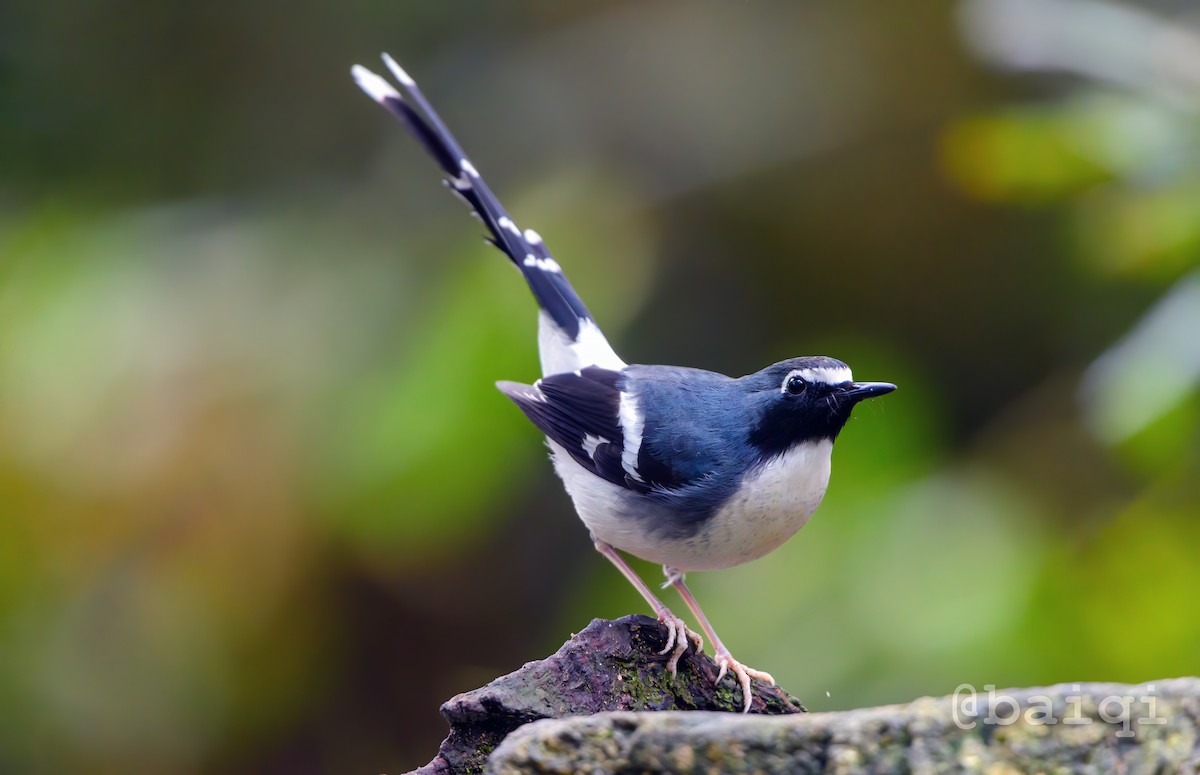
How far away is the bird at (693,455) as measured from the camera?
10.4 feet

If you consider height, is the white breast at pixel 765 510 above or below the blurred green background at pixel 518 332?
below

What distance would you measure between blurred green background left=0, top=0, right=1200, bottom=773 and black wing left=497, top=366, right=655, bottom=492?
1.61 meters

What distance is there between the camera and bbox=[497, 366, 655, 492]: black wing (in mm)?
3438

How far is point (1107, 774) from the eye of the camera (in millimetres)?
1814

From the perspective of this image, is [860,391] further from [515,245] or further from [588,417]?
[515,245]

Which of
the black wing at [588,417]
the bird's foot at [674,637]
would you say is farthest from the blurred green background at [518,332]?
the bird's foot at [674,637]

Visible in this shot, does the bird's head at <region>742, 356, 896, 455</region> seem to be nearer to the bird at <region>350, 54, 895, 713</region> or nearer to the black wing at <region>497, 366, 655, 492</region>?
the bird at <region>350, 54, 895, 713</region>

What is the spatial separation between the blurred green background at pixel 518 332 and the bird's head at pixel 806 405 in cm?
142

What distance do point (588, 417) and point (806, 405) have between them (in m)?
0.69

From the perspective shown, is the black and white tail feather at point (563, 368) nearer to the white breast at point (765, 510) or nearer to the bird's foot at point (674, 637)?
the white breast at point (765, 510)

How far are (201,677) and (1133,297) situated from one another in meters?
4.80

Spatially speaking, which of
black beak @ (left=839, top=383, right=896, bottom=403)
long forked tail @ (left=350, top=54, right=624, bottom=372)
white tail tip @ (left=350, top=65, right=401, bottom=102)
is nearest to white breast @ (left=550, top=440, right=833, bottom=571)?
black beak @ (left=839, top=383, right=896, bottom=403)

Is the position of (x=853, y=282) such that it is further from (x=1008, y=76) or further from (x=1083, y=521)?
(x=1083, y=521)

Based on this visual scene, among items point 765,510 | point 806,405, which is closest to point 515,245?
point 806,405
